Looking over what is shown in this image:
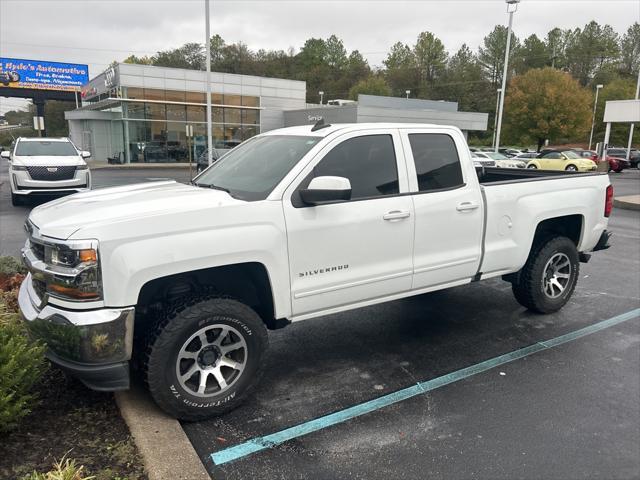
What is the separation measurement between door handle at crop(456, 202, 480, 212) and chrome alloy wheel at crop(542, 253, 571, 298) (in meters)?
1.39

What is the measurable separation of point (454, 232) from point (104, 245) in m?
2.87

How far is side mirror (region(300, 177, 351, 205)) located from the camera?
351 centimetres

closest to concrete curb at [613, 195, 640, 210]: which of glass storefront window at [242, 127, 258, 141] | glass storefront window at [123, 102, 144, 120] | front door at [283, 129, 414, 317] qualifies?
front door at [283, 129, 414, 317]

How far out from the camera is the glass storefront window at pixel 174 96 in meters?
37.6

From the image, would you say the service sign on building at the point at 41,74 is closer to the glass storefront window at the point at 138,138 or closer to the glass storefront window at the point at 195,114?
the glass storefront window at the point at 138,138

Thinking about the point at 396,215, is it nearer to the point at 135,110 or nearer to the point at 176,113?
the point at 135,110

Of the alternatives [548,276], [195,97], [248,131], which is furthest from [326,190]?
[248,131]

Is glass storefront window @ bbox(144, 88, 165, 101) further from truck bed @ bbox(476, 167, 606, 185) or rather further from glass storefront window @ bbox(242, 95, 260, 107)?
truck bed @ bbox(476, 167, 606, 185)

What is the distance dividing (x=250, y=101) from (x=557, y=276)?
127 ft

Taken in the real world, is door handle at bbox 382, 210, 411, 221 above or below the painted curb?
above

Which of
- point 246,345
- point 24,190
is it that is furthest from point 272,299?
point 24,190

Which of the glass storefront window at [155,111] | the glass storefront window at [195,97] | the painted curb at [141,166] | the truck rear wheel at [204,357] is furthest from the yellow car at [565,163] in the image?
the truck rear wheel at [204,357]

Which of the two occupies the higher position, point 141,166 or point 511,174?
point 511,174

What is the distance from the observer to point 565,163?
28203 millimetres
